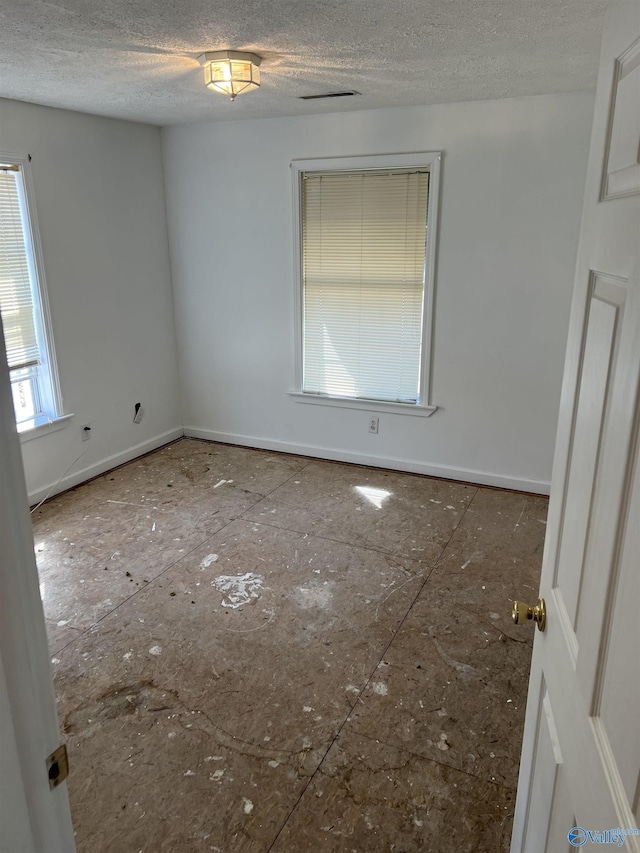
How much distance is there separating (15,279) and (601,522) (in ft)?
12.0

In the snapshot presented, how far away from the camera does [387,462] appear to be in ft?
14.6

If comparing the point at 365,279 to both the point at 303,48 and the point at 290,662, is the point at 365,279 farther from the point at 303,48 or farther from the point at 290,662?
the point at 290,662

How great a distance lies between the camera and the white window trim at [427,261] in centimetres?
378

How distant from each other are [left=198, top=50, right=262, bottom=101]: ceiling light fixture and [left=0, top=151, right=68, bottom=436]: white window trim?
4.93 feet

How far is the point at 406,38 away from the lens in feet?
7.55

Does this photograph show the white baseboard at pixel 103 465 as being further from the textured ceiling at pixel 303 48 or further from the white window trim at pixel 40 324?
the textured ceiling at pixel 303 48

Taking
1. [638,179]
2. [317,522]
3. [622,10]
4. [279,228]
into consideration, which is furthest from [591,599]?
[279,228]

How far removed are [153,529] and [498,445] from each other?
91.6 inches

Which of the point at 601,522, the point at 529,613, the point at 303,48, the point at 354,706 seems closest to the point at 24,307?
the point at 303,48

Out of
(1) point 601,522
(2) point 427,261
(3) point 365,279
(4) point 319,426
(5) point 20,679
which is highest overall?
(2) point 427,261

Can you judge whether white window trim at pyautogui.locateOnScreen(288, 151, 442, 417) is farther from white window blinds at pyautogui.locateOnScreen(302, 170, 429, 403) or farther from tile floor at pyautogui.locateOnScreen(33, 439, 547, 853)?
tile floor at pyautogui.locateOnScreen(33, 439, 547, 853)

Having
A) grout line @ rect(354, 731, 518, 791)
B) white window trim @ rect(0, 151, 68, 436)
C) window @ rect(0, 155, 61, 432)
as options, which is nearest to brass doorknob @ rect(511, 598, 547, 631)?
grout line @ rect(354, 731, 518, 791)

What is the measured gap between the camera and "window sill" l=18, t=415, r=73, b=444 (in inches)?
148

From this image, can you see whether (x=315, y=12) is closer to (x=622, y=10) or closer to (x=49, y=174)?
(x=622, y=10)
